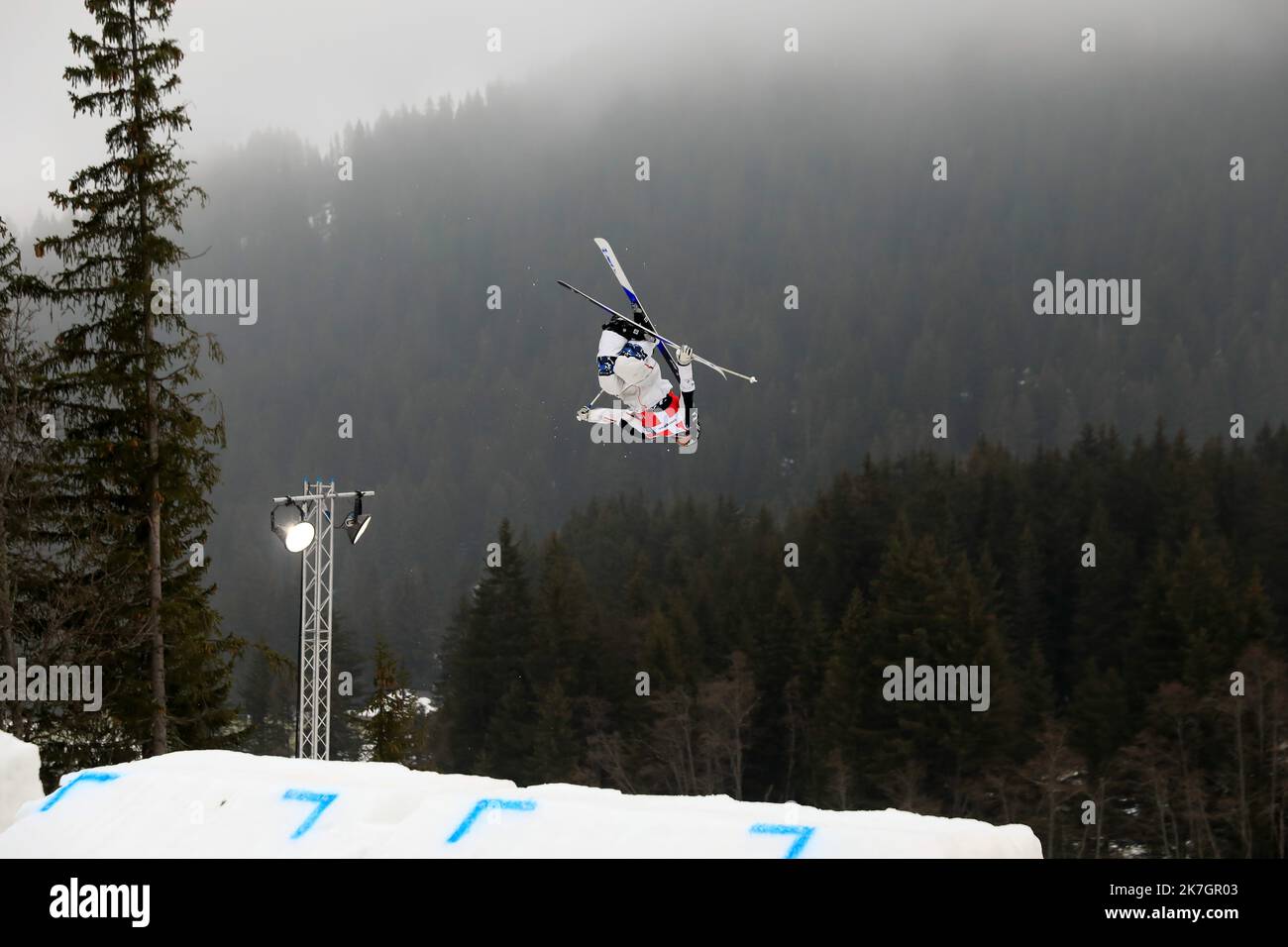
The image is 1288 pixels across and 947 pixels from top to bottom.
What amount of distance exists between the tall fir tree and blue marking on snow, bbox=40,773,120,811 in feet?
59.2

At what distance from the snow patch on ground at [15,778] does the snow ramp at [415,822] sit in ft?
6.93

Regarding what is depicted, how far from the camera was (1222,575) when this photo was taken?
176ft

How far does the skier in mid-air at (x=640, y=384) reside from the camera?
18.7 meters

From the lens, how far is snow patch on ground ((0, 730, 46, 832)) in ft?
30.8

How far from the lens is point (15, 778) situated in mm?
9547

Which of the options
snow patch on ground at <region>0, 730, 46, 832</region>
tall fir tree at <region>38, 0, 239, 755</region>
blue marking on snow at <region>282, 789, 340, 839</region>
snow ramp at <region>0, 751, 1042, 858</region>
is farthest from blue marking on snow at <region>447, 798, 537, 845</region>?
tall fir tree at <region>38, 0, 239, 755</region>

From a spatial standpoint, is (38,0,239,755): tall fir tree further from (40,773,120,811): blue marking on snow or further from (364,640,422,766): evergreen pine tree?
(40,773,120,811): blue marking on snow

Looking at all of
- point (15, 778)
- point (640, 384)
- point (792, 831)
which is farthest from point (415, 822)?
point (640, 384)

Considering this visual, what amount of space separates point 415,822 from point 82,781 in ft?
7.23

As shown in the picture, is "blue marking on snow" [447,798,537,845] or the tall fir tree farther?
the tall fir tree

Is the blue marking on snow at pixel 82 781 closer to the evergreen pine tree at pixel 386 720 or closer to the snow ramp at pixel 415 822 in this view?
the snow ramp at pixel 415 822

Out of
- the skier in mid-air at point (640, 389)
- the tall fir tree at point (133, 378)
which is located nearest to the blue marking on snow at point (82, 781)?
the skier in mid-air at point (640, 389)

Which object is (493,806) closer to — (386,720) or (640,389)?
(640,389)

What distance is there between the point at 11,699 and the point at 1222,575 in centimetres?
4505
